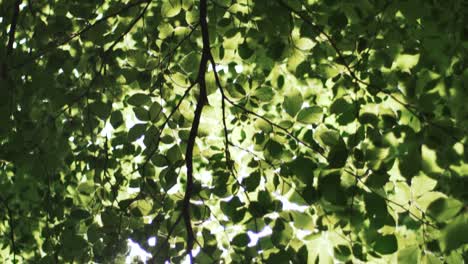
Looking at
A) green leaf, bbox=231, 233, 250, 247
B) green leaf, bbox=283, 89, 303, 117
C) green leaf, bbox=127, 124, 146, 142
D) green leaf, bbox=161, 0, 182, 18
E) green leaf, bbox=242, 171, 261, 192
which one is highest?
green leaf, bbox=161, 0, 182, 18

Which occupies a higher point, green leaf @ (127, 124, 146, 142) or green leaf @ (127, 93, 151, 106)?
green leaf @ (127, 93, 151, 106)

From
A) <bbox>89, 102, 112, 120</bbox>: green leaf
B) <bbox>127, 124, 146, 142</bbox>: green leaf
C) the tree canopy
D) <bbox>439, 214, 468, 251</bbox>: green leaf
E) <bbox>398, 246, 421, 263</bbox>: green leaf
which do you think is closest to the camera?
<bbox>439, 214, 468, 251</bbox>: green leaf

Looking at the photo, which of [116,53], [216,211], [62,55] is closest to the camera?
[62,55]

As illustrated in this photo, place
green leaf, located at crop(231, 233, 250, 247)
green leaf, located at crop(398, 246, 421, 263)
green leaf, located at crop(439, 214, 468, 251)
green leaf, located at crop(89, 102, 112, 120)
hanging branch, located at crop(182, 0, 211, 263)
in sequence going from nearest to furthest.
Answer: green leaf, located at crop(439, 214, 468, 251), green leaf, located at crop(398, 246, 421, 263), green leaf, located at crop(231, 233, 250, 247), hanging branch, located at crop(182, 0, 211, 263), green leaf, located at crop(89, 102, 112, 120)

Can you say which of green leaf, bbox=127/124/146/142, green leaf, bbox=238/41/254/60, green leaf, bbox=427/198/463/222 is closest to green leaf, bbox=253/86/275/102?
green leaf, bbox=238/41/254/60

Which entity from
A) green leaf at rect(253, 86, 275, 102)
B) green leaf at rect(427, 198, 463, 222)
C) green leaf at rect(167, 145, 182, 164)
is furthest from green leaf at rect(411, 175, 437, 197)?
green leaf at rect(167, 145, 182, 164)

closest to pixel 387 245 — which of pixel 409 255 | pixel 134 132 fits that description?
pixel 409 255

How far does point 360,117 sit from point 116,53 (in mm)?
1472

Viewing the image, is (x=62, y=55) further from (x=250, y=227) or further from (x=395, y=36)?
(x=395, y=36)

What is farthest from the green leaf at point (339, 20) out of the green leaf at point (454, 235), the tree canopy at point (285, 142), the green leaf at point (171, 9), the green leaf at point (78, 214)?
the green leaf at point (78, 214)

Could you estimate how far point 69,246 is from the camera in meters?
2.41

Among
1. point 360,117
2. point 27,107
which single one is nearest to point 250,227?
point 360,117

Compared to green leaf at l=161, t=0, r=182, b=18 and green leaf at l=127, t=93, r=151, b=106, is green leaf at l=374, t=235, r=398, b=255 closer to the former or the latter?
green leaf at l=127, t=93, r=151, b=106

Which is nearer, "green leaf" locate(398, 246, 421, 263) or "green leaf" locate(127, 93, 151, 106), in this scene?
"green leaf" locate(398, 246, 421, 263)
